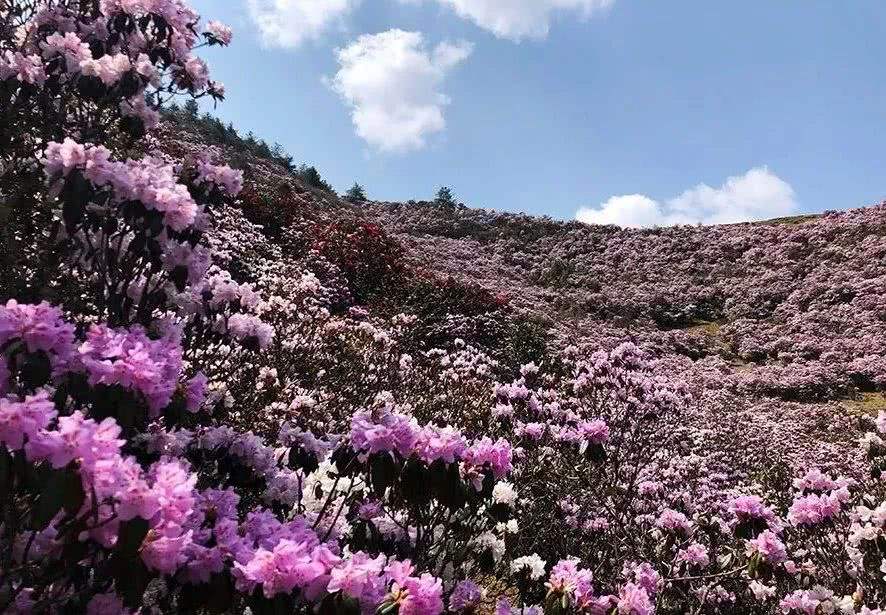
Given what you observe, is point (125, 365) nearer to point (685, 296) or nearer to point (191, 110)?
point (685, 296)

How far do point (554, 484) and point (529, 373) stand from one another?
1.66m

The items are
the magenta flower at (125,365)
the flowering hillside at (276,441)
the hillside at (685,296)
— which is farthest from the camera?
the hillside at (685,296)

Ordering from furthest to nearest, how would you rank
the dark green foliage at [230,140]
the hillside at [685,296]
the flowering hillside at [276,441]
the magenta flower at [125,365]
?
1. the dark green foliage at [230,140]
2. the hillside at [685,296]
3. the magenta flower at [125,365]
4. the flowering hillside at [276,441]

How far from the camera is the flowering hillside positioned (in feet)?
6.31

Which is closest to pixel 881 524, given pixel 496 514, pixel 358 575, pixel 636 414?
pixel 496 514

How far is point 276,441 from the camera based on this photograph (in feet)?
16.5

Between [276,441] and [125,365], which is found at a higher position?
[125,365]

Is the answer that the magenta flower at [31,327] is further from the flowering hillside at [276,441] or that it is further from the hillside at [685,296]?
the hillside at [685,296]

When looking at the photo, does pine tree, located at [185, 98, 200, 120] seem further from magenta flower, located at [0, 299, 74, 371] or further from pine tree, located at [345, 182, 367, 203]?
magenta flower, located at [0, 299, 74, 371]

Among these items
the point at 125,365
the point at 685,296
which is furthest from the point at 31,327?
the point at 685,296

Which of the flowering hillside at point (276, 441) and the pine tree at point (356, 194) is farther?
the pine tree at point (356, 194)

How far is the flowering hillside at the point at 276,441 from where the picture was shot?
6.31 feet

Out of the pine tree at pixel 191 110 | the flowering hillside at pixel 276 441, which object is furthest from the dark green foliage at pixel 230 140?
the flowering hillside at pixel 276 441

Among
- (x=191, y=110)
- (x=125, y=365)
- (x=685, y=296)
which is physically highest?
(x=191, y=110)
